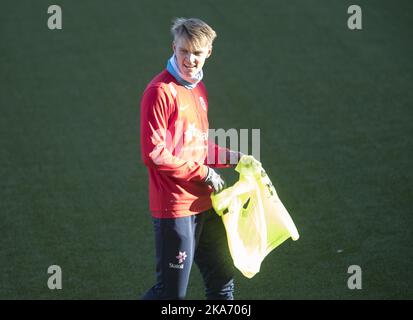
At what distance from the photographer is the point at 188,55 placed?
3.10 m

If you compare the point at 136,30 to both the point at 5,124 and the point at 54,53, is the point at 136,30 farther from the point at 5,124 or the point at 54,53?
the point at 5,124

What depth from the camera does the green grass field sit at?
4.36 metres

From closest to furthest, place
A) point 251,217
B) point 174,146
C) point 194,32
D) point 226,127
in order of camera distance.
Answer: point 194,32
point 174,146
point 251,217
point 226,127

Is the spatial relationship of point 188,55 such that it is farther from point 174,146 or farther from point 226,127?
point 226,127

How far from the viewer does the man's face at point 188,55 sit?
3.08 m

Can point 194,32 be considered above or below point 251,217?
above

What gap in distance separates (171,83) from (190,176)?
0.42 metres

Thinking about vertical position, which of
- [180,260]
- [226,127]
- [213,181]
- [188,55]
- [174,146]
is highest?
[188,55]

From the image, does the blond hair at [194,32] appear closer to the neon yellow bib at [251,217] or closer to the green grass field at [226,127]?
the neon yellow bib at [251,217]

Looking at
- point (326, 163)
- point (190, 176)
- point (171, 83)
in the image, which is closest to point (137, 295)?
point (190, 176)

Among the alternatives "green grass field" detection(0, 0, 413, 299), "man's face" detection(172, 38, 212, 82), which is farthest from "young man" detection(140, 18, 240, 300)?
"green grass field" detection(0, 0, 413, 299)

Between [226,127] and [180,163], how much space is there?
3.27m

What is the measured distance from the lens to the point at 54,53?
7.68m

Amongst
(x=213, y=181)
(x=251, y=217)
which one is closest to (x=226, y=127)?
(x=251, y=217)
